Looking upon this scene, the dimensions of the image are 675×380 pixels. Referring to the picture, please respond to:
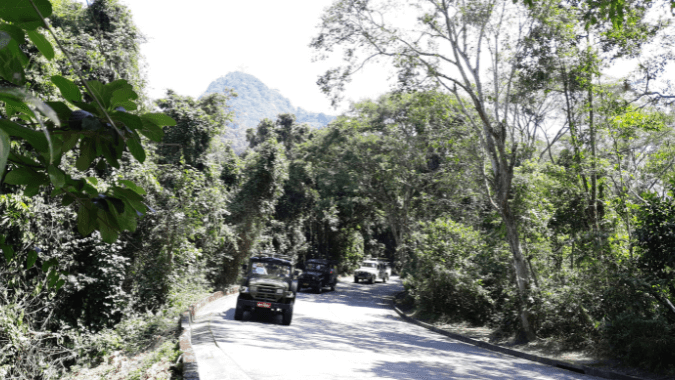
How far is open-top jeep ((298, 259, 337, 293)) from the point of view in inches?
1062

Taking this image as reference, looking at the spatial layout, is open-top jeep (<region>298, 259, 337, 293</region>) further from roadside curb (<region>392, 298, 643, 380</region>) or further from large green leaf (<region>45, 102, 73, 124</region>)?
large green leaf (<region>45, 102, 73, 124</region>)

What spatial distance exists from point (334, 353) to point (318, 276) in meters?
17.5

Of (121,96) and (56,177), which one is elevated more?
(121,96)

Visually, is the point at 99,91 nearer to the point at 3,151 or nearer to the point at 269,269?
the point at 3,151

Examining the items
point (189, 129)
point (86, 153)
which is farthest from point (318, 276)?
point (86, 153)

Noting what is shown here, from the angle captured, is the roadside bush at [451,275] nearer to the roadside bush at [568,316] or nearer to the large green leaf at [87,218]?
the roadside bush at [568,316]

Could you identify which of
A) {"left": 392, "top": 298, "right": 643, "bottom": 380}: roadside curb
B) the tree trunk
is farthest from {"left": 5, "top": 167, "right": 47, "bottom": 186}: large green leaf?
the tree trunk

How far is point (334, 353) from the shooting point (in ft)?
31.8

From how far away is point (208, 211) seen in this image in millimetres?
15453

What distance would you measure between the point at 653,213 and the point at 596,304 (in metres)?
2.82

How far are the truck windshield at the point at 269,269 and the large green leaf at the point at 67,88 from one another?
13.8 metres

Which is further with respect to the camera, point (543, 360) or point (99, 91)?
point (543, 360)

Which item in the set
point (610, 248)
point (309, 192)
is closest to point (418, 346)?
point (610, 248)

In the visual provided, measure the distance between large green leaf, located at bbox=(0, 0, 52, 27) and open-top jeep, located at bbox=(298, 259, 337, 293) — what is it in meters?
26.3
